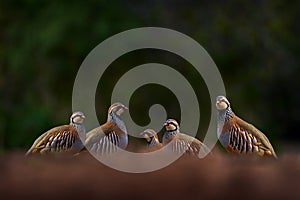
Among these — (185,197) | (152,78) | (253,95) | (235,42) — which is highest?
(235,42)

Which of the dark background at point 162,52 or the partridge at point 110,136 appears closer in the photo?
the partridge at point 110,136

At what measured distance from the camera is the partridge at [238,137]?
1.06 m

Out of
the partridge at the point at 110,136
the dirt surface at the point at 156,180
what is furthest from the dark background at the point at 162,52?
the dirt surface at the point at 156,180

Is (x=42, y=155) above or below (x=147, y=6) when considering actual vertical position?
below

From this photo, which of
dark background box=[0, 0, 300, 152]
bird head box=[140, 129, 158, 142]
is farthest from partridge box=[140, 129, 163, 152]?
dark background box=[0, 0, 300, 152]

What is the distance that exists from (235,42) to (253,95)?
0.75 meters

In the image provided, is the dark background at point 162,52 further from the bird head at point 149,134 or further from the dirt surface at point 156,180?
the dirt surface at point 156,180

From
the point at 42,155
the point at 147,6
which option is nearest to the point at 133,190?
the point at 42,155

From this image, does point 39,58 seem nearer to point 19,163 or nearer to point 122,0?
point 122,0

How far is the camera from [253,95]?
30.2 ft

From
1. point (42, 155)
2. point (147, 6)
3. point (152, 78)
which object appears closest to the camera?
point (42, 155)

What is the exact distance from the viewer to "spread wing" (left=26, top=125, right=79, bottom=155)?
105 cm

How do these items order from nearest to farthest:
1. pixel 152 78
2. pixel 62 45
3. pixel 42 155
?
pixel 42 155, pixel 152 78, pixel 62 45

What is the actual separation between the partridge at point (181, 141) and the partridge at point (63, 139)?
0.11 m
